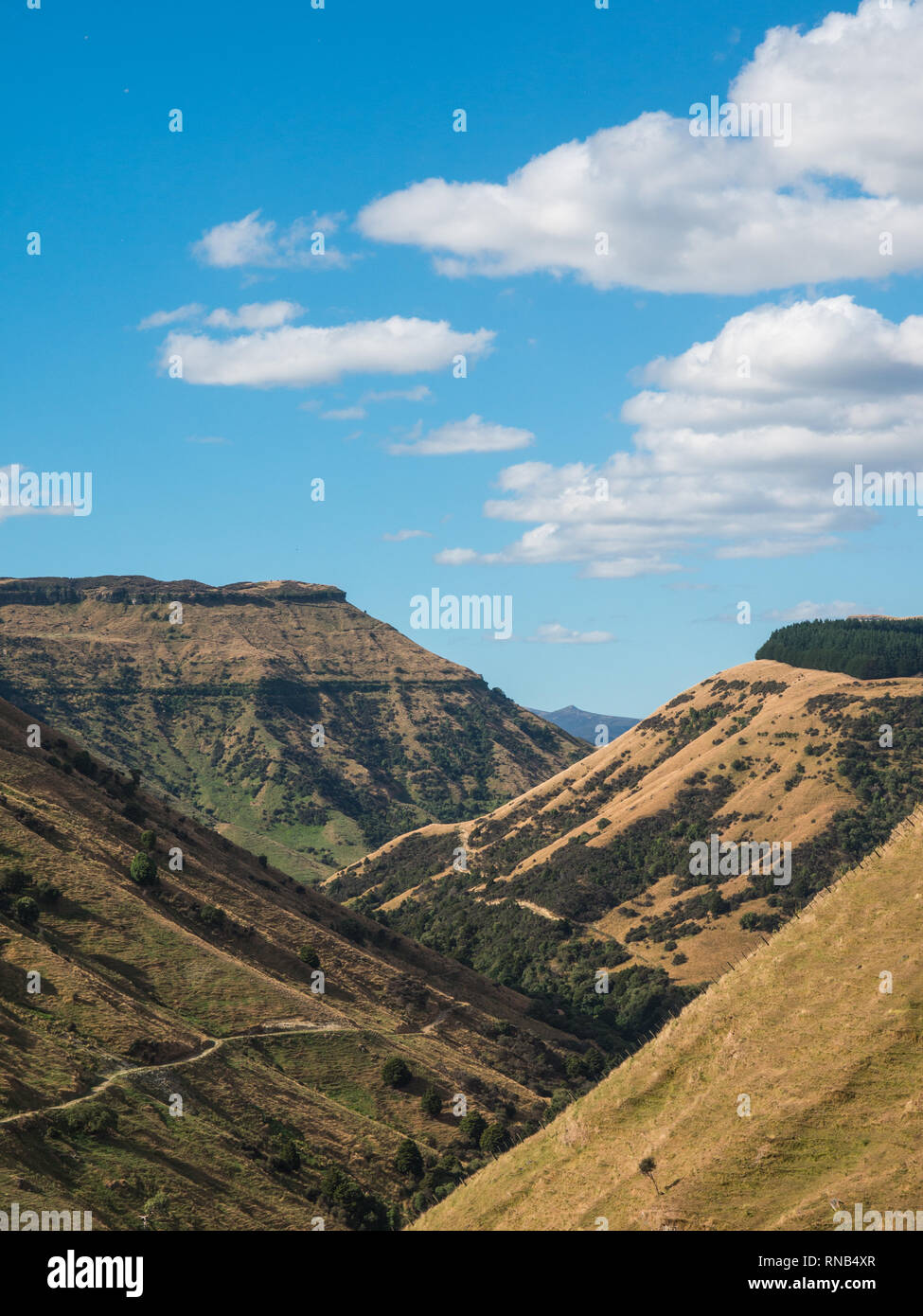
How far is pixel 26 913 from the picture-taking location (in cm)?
6638

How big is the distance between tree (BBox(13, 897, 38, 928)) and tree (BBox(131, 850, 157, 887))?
11.7 metres

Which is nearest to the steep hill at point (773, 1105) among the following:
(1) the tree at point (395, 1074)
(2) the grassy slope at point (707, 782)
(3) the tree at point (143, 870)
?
(1) the tree at point (395, 1074)

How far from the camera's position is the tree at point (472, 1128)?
68.3 m

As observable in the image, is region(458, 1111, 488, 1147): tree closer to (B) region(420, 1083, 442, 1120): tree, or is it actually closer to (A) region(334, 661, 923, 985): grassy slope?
(B) region(420, 1083, 442, 1120): tree

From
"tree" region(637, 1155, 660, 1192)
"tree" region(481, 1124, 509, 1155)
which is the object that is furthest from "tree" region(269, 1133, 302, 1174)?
"tree" region(637, 1155, 660, 1192)

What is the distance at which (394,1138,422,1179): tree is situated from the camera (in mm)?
62875

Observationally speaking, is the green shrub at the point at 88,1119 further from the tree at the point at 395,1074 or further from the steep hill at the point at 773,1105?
the tree at the point at 395,1074

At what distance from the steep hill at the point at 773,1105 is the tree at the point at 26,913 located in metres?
33.2
